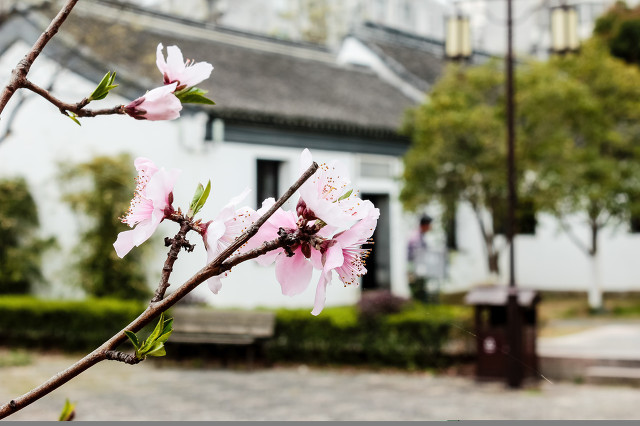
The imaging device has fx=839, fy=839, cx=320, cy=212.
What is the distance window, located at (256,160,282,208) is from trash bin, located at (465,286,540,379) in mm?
2561

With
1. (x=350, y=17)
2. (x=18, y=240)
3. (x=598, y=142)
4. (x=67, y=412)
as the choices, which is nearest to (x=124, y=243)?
(x=67, y=412)

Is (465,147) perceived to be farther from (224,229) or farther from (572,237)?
(224,229)

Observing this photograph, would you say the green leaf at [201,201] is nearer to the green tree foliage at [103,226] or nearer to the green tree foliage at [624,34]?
the green tree foliage at [103,226]

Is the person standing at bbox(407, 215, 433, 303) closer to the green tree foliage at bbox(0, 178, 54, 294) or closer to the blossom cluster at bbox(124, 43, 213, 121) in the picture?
the green tree foliage at bbox(0, 178, 54, 294)

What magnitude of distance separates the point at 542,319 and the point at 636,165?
269 cm

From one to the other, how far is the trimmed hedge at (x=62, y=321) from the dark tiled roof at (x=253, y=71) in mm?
2745

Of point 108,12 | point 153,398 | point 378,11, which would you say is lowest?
point 153,398

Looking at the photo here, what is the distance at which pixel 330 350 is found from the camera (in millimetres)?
9180

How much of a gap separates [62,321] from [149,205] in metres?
10.0

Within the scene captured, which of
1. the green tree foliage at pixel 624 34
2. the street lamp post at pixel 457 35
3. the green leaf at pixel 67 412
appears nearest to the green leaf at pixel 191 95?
the green leaf at pixel 67 412

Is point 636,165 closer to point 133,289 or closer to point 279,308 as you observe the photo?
point 279,308

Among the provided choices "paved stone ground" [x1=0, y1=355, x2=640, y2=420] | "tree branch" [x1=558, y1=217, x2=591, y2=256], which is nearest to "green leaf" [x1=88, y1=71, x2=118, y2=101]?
"paved stone ground" [x1=0, y1=355, x2=640, y2=420]

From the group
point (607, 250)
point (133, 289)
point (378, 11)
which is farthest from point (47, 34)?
point (378, 11)

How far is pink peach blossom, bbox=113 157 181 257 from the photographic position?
0.72m
